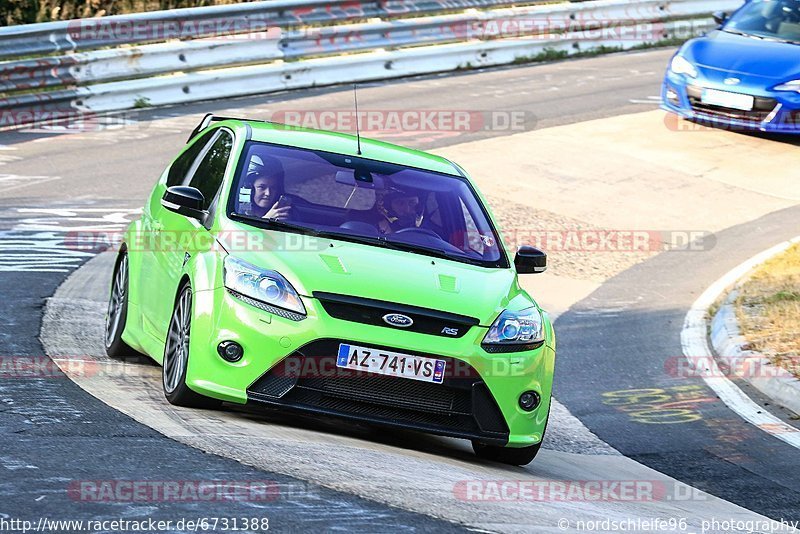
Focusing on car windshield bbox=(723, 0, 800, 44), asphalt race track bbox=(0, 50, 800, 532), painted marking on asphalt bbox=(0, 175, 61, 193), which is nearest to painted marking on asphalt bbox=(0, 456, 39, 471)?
asphalt race track bbox=(0, 50, 800, 532)

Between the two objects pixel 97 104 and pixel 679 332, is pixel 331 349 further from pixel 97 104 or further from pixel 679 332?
pixel 97 104

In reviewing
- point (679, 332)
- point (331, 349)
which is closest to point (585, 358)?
point (679, 332)

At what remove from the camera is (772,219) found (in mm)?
14562

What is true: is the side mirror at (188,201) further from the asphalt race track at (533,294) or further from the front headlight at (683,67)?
the front headlight at (683,67)

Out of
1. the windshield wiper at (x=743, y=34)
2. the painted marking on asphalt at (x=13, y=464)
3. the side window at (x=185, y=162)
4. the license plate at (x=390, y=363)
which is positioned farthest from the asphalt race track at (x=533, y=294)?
the windshield wiper at (x=743, y=34)

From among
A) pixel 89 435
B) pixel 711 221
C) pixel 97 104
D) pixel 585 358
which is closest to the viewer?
pixel 89 435

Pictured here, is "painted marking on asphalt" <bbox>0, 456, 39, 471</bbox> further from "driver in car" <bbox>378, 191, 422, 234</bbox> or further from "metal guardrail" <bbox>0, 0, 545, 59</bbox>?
"metal guardrail" <bbox>0, 0, 545, 59</bbox>

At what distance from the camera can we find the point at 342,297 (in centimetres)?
653

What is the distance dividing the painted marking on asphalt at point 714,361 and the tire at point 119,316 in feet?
12.6

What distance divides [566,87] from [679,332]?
383 inches

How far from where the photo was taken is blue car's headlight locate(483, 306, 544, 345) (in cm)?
672

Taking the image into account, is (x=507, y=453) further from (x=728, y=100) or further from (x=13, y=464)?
(x=728, y=100)

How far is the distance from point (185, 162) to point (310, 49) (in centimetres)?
1124

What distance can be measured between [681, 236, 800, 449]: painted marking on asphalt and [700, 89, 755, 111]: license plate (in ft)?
10.3
